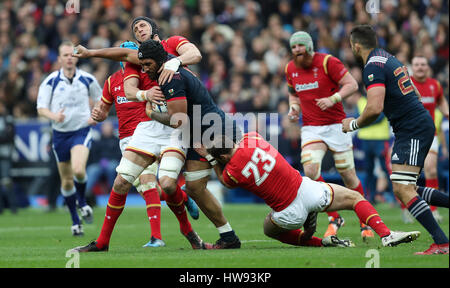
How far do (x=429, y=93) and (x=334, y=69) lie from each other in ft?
9.40

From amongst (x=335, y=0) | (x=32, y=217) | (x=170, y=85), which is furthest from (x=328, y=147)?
(x=335, y=0)

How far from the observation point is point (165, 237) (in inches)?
455

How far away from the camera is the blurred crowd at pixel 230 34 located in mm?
20703

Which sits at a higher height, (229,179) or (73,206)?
(229,179)

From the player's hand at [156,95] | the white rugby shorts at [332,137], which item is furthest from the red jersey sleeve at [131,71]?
the white rugby shorts at [332,137]

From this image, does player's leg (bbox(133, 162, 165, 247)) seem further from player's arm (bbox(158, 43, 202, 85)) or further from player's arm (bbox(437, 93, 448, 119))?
player's arm (bbox(437, 93, 448, 119))

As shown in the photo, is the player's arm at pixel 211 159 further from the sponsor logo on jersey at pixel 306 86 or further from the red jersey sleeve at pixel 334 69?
the red jersey sleeve at pixel 334 69

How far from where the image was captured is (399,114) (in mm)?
8656

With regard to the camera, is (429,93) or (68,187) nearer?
(68,187)

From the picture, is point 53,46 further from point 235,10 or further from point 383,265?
point 383,265

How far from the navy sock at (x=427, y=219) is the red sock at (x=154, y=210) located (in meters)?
3.20

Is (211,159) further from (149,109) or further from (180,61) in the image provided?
(180,61)

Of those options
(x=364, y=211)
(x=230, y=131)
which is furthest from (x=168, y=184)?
(x=364, y=211)

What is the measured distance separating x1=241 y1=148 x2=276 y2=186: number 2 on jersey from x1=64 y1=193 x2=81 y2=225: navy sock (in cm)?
465
